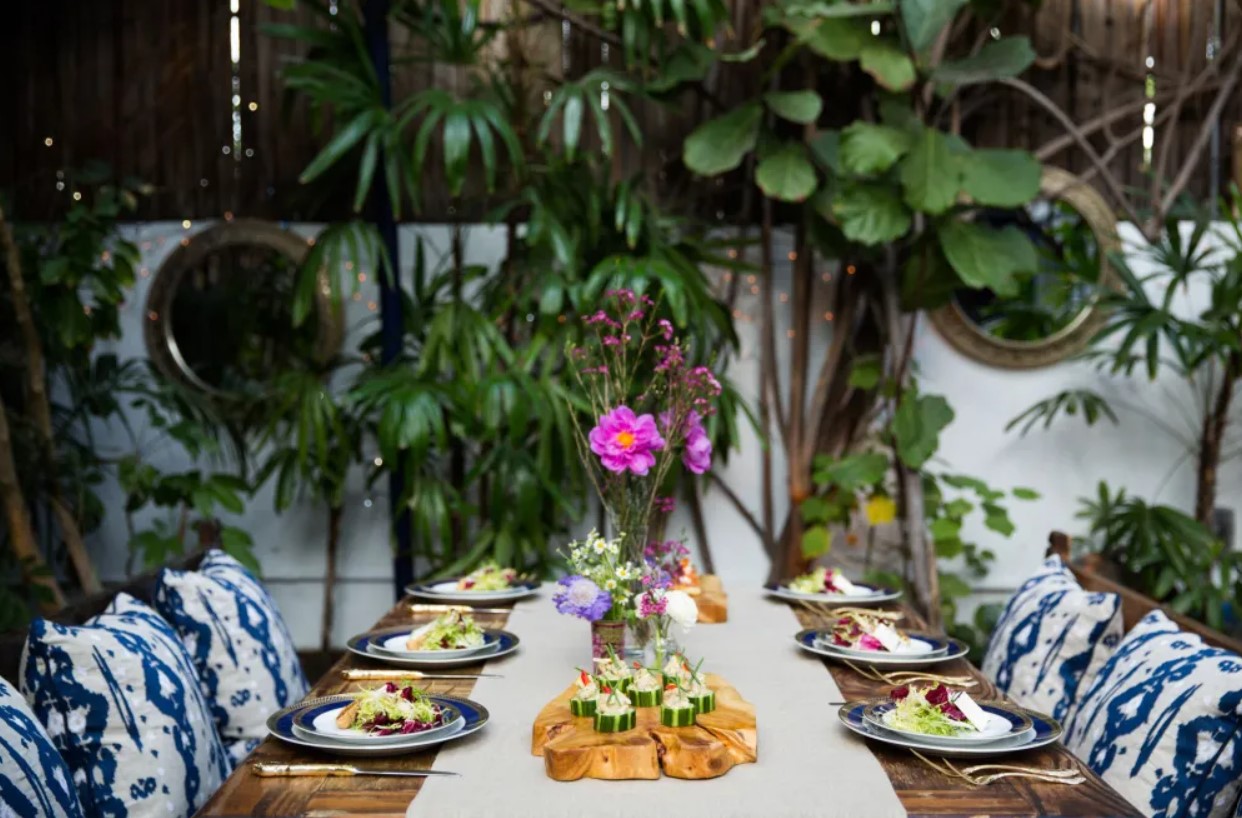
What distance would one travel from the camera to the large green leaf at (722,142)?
13.8ft

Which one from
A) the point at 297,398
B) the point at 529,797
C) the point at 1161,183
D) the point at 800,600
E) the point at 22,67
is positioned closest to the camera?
the point at 529,797

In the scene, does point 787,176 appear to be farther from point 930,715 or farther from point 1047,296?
point 930,715

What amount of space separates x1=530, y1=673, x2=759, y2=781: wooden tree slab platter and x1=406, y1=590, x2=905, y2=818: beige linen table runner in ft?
0.05

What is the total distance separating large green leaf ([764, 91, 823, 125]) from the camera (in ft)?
13.6

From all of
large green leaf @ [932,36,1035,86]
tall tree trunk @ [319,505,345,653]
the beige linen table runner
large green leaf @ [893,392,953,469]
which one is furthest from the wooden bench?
tall tree trunk @ [319,505,345,653]

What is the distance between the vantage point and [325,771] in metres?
1.57

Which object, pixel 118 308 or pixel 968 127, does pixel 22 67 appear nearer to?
pixel 118 308

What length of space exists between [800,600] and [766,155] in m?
1.88

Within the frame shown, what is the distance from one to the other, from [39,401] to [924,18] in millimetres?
3015

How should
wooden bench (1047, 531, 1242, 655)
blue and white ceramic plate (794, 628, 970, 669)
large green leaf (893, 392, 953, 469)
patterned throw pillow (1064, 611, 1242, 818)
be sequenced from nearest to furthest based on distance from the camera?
patterned throw pillow (1064, 611, 1242, 818) < wooden bench (1047, 531, 1242, 655) < blue and white ceramic plate (794, 628, 970, 669) < large green leaf (893, 392, 953, 469)

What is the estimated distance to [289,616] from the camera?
4762mm

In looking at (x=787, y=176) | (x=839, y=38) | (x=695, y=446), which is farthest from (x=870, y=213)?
(x=695, y=446)

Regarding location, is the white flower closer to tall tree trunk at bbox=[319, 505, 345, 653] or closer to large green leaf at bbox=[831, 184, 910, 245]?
large green leaf at bbox=[831, 184, 910, 245]

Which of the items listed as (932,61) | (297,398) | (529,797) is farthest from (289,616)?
(529,797)
